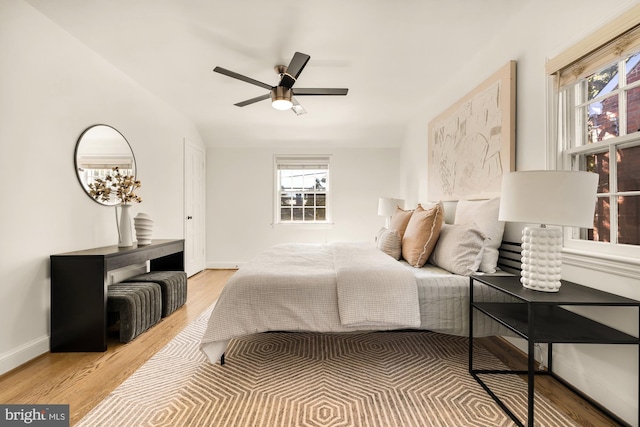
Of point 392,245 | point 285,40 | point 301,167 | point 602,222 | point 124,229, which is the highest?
point 285,40

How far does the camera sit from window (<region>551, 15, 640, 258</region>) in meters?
1.57

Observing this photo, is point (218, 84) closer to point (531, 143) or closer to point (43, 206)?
point (43, 206)

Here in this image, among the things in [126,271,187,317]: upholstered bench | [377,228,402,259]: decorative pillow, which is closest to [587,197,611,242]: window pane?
[377,228,402,259]: decorative pillow

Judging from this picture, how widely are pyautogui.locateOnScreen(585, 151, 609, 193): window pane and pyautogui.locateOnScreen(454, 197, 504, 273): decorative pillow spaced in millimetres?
648

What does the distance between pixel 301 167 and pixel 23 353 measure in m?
4.44

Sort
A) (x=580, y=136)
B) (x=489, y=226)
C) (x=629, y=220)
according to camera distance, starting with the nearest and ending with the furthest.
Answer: (x=629, y=220) < (x=580, y=136) < (x=489, y=226)

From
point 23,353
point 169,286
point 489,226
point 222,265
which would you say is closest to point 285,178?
point 222,265

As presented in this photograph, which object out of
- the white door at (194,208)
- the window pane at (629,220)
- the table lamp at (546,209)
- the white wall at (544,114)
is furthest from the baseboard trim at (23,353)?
the window pane at (629,220)

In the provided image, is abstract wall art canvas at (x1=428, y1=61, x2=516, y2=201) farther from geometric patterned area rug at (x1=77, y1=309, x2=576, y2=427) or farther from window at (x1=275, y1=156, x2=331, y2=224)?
window at (x1=275, y1=156, x2=331, y2=224)

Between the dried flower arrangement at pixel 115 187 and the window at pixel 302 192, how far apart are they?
2920 mm

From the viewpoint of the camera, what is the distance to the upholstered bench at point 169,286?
10.0 ft

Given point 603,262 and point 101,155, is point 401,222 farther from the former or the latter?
point 101,155

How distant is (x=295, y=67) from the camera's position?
8.25ft

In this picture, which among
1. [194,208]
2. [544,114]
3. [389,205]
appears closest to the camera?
[544,114]
